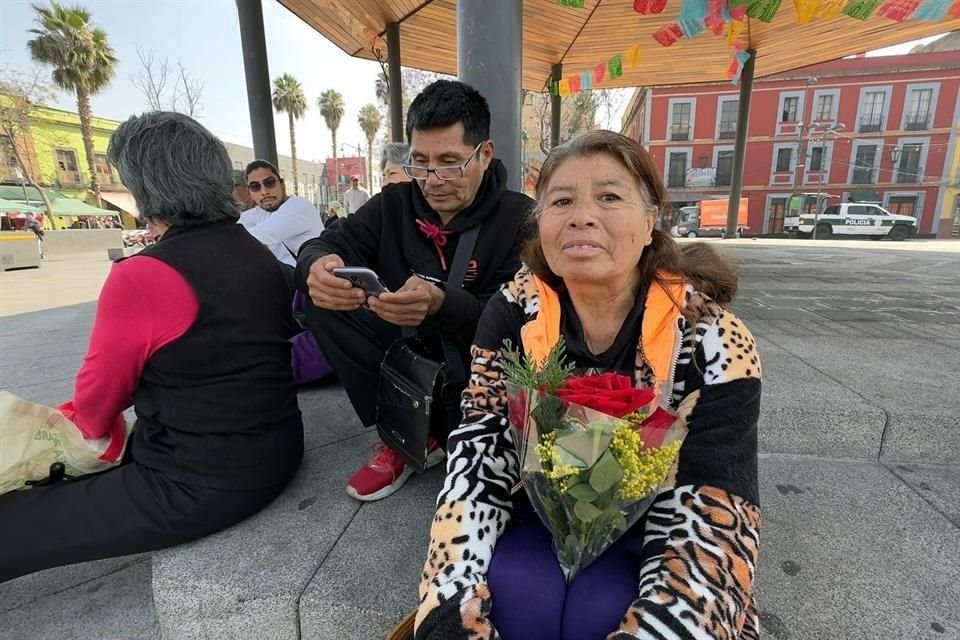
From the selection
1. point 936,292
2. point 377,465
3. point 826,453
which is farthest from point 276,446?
point 936,292

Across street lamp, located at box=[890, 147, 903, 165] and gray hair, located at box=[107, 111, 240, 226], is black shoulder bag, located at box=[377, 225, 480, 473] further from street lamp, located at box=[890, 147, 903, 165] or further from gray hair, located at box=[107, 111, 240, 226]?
street lamp, located at box=[890, 147, 903, 165]

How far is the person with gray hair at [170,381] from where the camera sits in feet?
5.14

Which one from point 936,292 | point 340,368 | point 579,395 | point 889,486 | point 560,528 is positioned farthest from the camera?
point 936,292

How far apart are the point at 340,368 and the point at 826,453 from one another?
7.79 ft

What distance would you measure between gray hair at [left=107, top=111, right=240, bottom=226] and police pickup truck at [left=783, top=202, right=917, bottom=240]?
2984 centimetres

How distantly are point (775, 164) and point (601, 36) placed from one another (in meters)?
30.1

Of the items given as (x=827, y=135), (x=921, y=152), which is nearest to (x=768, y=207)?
(x=827, y=135)

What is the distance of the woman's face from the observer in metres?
1.35

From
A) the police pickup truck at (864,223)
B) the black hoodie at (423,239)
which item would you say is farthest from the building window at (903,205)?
the black hoodie at (423,239)

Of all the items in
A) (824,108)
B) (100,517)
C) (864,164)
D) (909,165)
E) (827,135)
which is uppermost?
(824,108)

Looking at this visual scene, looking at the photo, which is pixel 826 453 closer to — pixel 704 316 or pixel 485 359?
pixel 704 316

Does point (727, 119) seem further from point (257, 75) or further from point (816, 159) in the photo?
point (257, 75)

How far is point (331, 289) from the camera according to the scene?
200cm

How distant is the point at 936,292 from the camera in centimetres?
566
